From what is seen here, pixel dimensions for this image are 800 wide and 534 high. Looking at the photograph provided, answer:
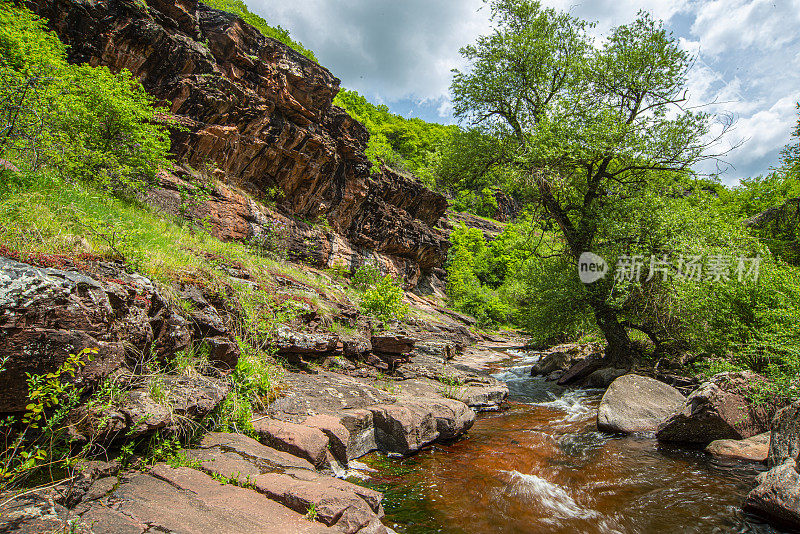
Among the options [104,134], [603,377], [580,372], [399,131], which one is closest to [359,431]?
[603,377]

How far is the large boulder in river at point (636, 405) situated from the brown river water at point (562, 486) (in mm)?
318

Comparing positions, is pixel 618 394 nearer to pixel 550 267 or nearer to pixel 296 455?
pixel 550 267

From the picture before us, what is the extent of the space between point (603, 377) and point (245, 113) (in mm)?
22188

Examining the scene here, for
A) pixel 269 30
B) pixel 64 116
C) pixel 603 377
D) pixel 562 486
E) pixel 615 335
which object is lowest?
pixel 562 486

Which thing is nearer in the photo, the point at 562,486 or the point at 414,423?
the point at 562,486

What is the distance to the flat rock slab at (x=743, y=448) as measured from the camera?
20.0 ft

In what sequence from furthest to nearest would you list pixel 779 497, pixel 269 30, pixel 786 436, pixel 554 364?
1. pixel 269 30
2. pixel 554 364
3. pixel 786 436
4. pixel 779 497

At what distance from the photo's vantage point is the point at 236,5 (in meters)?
30.2

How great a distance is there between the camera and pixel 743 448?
634cm

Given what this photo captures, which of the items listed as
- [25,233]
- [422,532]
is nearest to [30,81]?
[25,233]

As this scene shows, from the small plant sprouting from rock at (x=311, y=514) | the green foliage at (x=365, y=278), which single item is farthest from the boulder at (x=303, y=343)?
the green foliage at (x=365, y=278)

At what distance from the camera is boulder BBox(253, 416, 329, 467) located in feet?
15.3

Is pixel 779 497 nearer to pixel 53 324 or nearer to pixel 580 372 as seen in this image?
pixel 53 324

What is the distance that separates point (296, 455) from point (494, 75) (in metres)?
15.6
